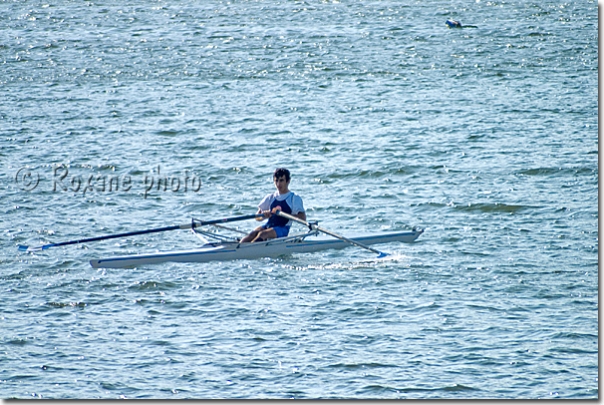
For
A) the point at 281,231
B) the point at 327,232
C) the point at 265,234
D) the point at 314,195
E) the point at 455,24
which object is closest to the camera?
the point at 327,232

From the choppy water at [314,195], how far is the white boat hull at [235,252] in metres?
0.15

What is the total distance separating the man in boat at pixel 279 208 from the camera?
13711 millimetres

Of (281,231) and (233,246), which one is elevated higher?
(281,231)

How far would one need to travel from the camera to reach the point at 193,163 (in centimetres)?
2028

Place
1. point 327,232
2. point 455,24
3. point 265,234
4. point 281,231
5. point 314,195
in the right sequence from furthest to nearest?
point 455,24, point 314,195, point 281,231, point 265,234, point 327,232

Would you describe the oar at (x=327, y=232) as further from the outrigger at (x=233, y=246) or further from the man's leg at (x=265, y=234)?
the man's leg at (x=265, y=234)

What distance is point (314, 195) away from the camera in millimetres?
17641

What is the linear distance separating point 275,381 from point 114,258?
4.17m

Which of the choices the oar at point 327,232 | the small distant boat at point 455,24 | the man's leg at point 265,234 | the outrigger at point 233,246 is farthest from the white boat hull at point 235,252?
the small distant boat at point 455,24

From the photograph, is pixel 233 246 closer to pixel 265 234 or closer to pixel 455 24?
pixel 265 234

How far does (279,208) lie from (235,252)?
868mm

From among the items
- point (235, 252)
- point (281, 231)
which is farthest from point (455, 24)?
point (235, 252)

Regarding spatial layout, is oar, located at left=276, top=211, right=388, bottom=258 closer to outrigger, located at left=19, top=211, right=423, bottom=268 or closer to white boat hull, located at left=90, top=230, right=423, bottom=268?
outrigger, located at left=19, top=211, right=423, bottom=268

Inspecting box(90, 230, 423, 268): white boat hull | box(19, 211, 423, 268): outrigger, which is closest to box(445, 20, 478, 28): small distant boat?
box(19, 211, 423, 268): outrigger
